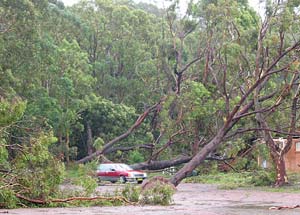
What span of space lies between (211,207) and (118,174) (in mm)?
16527

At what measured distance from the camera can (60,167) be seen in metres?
18.8

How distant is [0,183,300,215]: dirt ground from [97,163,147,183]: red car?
31.6 feet

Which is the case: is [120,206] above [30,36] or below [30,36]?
below

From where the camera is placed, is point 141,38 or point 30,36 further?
point 141,38

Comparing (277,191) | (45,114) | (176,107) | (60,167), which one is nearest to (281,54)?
(277,191)

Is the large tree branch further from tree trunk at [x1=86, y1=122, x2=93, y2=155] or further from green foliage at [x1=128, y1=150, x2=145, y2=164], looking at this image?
tree trunk at [x1=86, y1=122, x2=93, y2=155]

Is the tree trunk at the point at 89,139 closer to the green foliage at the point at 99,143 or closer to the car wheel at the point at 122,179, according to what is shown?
the green foliage at the point at 99,143

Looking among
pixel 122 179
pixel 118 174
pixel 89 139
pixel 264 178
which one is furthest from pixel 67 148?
pixel 264 178

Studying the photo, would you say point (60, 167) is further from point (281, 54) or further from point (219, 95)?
point (219, 95)

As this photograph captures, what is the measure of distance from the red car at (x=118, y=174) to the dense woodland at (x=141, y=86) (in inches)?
49.2

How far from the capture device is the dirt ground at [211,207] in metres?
17.1

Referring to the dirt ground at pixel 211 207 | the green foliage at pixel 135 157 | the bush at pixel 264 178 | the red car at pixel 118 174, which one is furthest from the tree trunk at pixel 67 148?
the dirt ground at pixel 211 207

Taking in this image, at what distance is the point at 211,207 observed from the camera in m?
19.6

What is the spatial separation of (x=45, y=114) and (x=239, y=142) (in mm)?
12734
